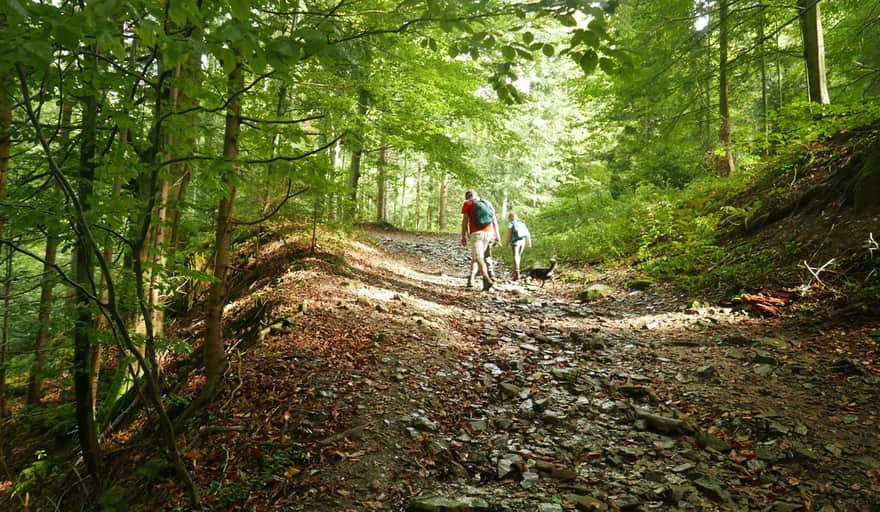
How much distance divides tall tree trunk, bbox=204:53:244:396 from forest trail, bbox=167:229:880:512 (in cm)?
26

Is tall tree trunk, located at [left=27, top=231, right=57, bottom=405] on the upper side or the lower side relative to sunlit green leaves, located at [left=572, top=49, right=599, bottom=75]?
lower

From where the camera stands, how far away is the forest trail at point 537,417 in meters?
3.31

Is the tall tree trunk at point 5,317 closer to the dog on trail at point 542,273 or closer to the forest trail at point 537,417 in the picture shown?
the forest trail at point 537,417

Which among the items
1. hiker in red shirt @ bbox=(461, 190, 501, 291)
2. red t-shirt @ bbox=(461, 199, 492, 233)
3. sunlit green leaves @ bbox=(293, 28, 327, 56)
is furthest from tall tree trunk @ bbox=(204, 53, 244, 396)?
red t-shirt @ bbox=(461, 199, 492, 233)

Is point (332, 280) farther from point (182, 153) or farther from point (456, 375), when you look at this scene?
point (182, 153)

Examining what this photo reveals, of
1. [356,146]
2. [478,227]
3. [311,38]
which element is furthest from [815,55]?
[311,38]

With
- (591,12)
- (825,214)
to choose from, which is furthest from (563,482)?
(825,214)

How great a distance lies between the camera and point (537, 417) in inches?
175

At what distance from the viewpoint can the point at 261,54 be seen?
1833mm

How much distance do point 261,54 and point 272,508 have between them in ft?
9.69

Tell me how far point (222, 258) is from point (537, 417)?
3357mm

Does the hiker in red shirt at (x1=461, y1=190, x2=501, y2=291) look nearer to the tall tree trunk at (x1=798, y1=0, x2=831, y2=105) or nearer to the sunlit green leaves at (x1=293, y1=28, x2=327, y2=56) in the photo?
the tall tree trunk at (x1=798, y1=0, x2=831, y2=105)

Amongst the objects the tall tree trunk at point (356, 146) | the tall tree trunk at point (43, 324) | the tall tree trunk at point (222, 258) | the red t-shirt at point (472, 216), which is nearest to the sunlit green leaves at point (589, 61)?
the tall tree trunk at point (356, 146)

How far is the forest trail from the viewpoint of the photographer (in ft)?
10.9
